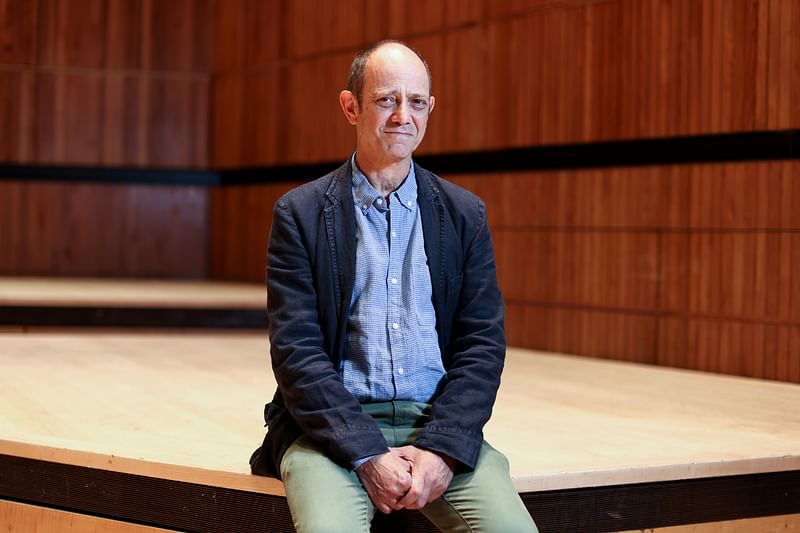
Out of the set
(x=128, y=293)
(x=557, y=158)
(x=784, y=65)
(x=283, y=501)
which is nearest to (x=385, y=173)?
(x=283, y=501)

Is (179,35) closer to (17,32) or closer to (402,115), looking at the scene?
(17,32)

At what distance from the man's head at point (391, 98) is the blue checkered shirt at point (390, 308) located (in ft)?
0.35

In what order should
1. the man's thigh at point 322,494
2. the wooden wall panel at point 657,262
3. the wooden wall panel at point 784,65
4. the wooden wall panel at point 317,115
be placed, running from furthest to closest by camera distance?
1. the wooden wall panel at point 317,115
2. the wooden wall panel at point 657,262
3. the wooden wall panel at point 784,65
4. the man's thigh at point 322,494

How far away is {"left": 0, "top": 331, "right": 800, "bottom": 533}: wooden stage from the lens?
2701 millimetres

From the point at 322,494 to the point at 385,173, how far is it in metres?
0.67

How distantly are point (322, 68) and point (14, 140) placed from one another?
217 centimetres

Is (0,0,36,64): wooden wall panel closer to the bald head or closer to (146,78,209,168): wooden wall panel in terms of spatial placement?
(146,78,209,168): wooden wall panel

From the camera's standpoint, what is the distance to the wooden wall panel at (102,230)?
7.53 meters

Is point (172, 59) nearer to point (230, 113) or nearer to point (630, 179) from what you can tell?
point (230, 113)

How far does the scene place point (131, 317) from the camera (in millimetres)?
5879

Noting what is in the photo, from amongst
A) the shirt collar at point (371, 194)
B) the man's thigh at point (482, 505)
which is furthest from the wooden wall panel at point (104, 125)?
the man's thigh at point (482, 505)

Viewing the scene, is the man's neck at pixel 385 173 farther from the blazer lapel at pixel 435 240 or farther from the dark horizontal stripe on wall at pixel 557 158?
the dark horizontal stripe on wall at pixel 557 158

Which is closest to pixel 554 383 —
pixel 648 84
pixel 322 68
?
pixel 648 84

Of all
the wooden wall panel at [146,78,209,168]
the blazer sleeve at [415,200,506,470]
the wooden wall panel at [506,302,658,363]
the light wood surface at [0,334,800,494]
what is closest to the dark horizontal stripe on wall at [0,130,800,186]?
the wooden wall panel at [146,78,209,168]
